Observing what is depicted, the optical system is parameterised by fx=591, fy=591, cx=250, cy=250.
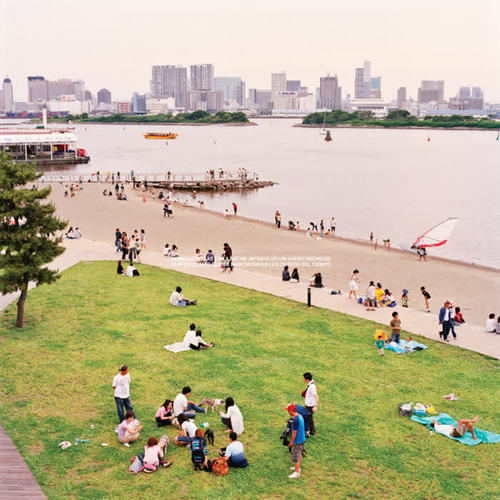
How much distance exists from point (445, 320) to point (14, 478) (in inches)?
551

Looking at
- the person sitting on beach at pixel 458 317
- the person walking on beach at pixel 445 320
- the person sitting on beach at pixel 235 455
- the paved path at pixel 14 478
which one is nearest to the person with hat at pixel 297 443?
the person sitting on beach at pixel 235 455

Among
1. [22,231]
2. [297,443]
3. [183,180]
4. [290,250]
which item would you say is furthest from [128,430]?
[183,180]

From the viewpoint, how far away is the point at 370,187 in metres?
88.9

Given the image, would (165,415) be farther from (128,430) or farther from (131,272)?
(131,272)

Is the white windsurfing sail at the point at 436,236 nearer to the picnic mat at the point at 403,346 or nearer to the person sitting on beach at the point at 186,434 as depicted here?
the picnic mat at the point at 403,346

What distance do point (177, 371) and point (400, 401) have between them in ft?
19.4

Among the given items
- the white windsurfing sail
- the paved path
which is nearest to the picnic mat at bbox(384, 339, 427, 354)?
the paved path

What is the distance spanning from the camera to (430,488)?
11.0m

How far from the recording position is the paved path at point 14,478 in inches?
410

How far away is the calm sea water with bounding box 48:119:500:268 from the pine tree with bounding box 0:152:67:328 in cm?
3274

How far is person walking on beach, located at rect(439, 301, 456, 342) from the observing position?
1941 cm

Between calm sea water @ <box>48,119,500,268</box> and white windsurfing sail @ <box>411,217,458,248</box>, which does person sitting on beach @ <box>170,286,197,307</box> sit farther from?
calm sea water @ <box>48,119,500,268</box>

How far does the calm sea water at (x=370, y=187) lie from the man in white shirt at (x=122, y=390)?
34.8m

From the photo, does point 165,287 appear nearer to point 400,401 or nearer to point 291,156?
point 400,401
